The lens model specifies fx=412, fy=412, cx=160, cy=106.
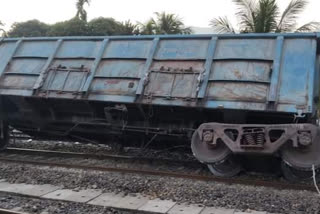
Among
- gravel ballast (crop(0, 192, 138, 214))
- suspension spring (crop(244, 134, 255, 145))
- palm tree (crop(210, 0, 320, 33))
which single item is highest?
palm tree (crop(210, 0, 320, 33))

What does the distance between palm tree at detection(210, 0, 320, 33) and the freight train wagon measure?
1050 cm

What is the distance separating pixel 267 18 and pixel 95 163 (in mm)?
12081

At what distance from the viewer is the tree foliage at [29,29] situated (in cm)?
3494

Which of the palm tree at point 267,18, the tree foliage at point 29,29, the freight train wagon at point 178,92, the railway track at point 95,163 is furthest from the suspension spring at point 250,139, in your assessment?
the tree foliage at point 29,29

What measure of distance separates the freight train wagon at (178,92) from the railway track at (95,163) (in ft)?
1.17

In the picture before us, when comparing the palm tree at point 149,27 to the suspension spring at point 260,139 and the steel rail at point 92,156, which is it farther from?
the suspension spring at point 260,139

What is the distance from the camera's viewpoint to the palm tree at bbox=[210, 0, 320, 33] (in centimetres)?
1800

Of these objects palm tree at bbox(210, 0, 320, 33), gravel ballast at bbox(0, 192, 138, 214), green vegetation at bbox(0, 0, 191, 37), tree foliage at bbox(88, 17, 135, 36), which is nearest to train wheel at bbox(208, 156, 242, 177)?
gravel ballast at bbox(0, 192, 138, 214)

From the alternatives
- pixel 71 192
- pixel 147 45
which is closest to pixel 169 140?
pixel 147 45

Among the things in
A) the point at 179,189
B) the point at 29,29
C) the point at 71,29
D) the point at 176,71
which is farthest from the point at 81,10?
the point at 179,189

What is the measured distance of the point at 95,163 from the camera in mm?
9008

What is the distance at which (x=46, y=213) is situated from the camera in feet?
18.1

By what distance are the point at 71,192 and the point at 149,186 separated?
4.10 feet

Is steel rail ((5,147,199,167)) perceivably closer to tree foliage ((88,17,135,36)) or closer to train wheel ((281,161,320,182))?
train wheel ((281,161,320,182))
